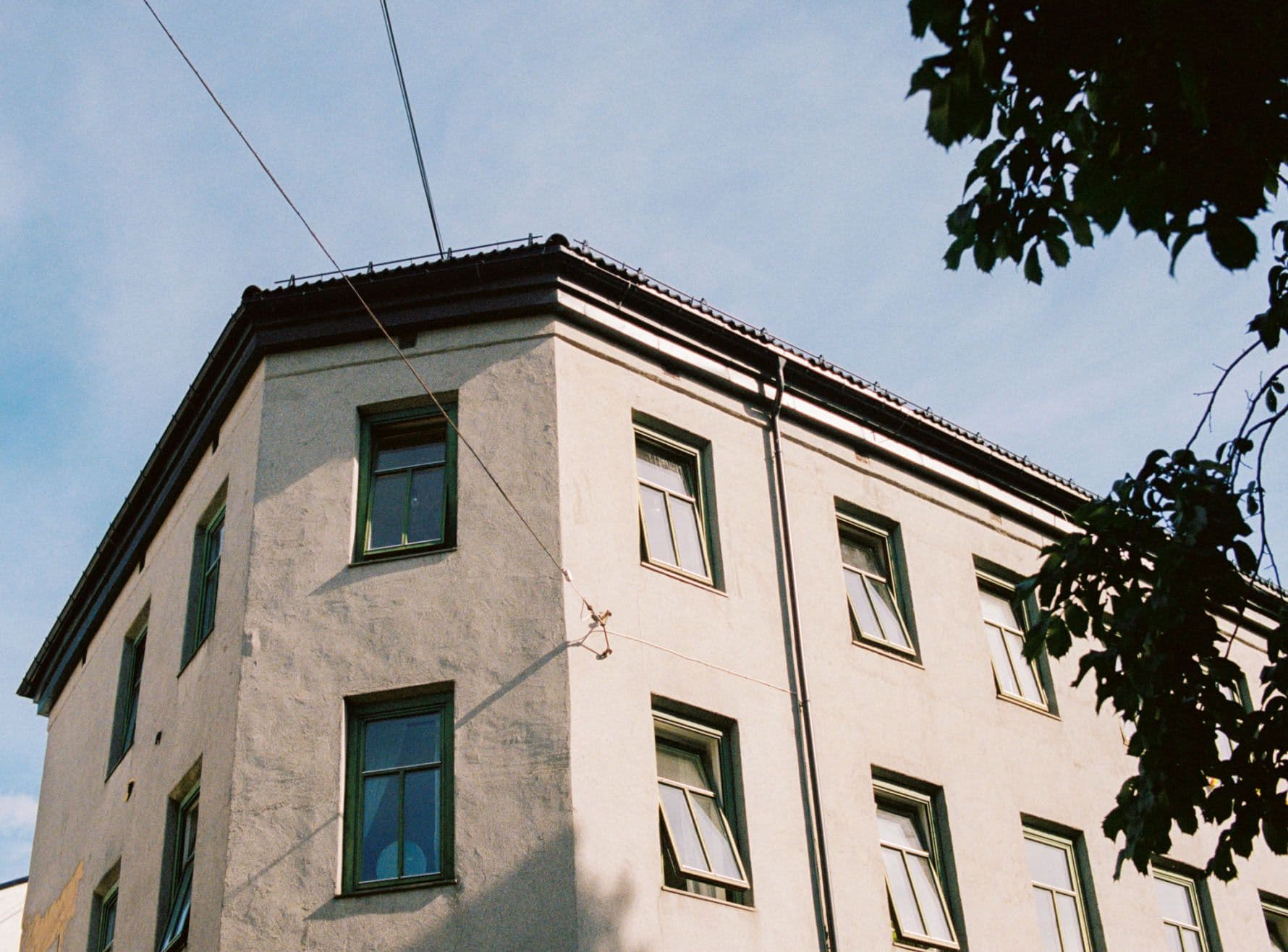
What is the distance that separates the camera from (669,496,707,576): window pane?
17.0 meters

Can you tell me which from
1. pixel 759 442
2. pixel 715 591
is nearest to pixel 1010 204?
pixel 715 591

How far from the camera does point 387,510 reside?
53.7 ft

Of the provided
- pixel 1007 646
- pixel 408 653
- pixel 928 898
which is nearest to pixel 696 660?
pixel 408 653

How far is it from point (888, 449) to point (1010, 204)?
1121cm

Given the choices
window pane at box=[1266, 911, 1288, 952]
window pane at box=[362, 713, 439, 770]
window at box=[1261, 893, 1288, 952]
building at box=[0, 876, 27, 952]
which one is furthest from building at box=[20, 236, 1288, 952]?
building at box=[0, 876, 27, 952]

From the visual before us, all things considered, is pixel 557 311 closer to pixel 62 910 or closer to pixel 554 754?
pixel 554 754

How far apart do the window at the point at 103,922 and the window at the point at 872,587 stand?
9021 mm

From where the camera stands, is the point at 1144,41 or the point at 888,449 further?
the point at 888,449

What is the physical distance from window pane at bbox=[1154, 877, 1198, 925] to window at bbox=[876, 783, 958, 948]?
13.8 ft

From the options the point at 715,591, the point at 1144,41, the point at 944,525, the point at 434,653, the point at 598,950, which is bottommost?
the point at 598,950

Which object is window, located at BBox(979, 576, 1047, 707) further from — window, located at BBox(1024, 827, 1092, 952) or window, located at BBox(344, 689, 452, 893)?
window, located at BBox(344, 689, 452, 893)

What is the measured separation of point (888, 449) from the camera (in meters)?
19.8

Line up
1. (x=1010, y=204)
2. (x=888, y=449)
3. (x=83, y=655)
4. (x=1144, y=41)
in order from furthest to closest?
(x=83, y=655)
(x=888, y=449)
(x=1010, y=204)
(x=1144, y=41)

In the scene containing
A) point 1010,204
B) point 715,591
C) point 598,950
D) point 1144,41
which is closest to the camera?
point 1144,41
